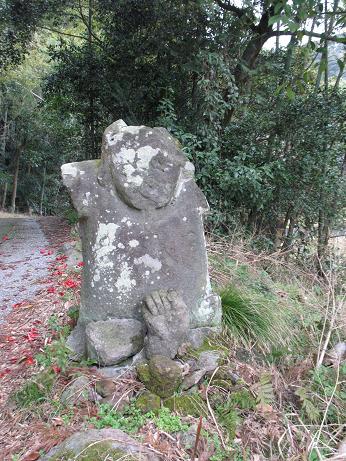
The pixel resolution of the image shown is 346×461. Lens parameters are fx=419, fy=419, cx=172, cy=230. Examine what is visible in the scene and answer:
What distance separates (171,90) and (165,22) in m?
1.29

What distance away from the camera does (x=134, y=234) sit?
3.01 metres

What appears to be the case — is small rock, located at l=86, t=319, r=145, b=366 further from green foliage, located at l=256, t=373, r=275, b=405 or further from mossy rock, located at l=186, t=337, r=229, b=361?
green foliage, located at l=256, t=373, r=275, b=405

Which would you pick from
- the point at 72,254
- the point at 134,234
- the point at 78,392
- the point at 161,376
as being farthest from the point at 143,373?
the point at 72,254

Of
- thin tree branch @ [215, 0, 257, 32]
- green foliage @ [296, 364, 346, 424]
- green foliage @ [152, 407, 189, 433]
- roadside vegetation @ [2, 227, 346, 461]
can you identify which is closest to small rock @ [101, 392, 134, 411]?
roadside vegetation @ [2, 227, 346, 461]

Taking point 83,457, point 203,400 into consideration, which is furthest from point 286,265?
point 83,457

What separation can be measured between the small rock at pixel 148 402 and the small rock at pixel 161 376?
0.14 ft

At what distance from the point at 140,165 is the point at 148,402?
1557 mm

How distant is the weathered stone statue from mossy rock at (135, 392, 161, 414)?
0.36 m

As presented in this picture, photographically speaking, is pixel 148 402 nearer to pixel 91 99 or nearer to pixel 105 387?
pixel 105 387

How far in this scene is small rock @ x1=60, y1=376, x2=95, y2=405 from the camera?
104 inches

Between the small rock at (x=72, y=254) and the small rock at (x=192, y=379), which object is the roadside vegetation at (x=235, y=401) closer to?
the small rock at (x=192, y=379)

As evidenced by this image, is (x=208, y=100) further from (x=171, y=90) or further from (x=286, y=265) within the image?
(x=286, y=265)

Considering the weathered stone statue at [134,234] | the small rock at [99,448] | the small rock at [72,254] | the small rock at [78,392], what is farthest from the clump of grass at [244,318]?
the small rock at [72,254]

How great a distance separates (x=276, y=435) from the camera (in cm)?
250
